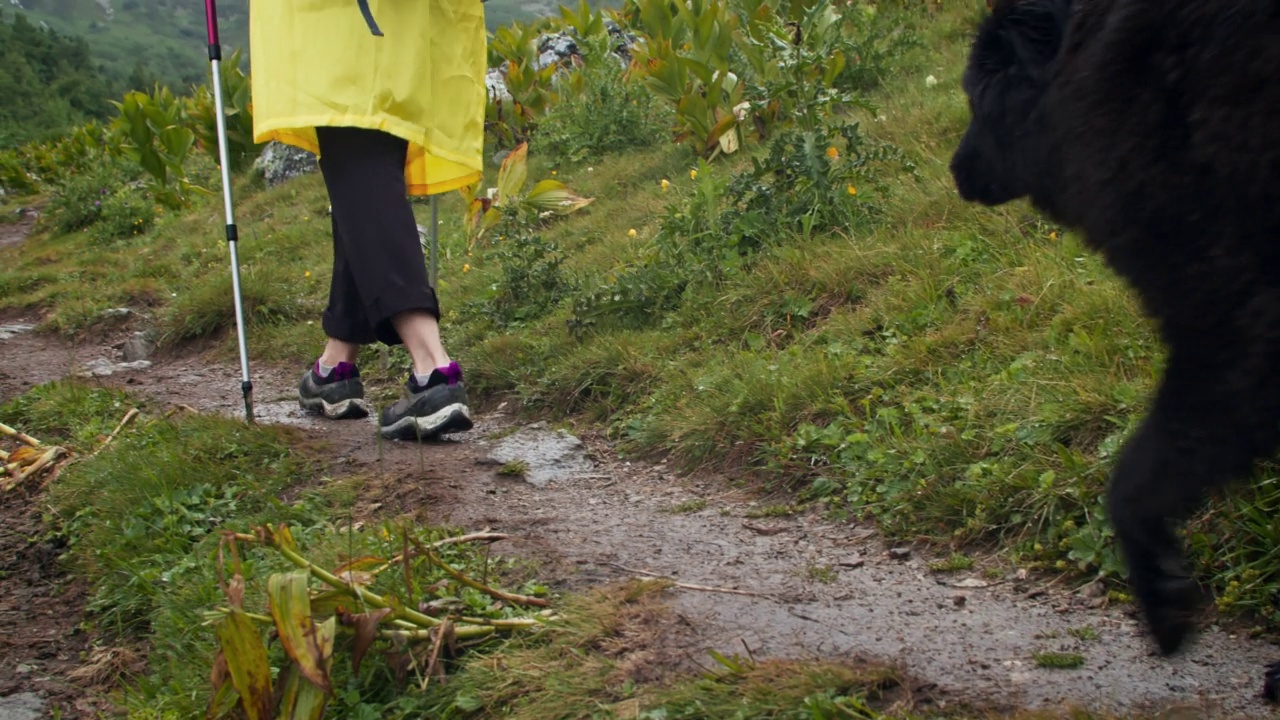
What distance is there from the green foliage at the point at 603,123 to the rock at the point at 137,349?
2961 millimetres

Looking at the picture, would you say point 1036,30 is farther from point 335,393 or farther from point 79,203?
point 79,203

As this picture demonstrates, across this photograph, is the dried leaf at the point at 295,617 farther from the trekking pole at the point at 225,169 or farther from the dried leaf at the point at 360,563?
the trekking pole at the point at 225,169

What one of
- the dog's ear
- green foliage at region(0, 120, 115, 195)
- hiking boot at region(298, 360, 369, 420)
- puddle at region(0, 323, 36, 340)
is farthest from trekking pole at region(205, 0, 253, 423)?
green foliage at region(0, 120, 115, 195)

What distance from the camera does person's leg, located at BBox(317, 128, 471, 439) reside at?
3.57 meters

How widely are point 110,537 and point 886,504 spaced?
209cm

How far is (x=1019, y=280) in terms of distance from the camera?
338 centimetres

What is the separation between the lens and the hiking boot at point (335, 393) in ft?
13.5

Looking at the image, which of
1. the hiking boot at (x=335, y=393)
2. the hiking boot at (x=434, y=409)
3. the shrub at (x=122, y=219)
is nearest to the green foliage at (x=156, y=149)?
the shrub at (x=122, y=219)

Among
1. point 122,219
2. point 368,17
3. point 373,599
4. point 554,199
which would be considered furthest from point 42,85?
point 373,599

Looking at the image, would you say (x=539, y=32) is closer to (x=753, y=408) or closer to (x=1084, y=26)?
(x=753, y=408)

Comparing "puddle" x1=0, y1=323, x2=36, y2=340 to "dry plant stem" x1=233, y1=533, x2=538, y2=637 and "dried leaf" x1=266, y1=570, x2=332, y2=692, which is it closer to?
"dry plant stem" x1=233, y1=533, x2=538, y2=637

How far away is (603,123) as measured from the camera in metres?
7.43

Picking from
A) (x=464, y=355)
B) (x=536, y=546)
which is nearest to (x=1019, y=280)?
(x=536, y=546)

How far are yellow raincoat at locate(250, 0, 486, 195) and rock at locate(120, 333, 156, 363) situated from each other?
2696 millimetres
